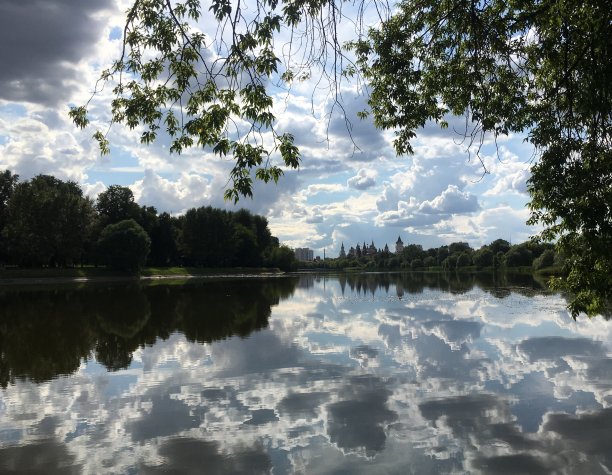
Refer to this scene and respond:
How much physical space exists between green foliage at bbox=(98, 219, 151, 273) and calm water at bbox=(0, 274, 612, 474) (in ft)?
202

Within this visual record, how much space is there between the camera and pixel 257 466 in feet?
26.4

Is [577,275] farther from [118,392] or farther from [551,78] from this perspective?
[118,392]

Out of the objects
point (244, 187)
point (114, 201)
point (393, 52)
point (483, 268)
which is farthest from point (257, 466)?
point (483, 268)

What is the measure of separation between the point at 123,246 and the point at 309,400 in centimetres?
7751

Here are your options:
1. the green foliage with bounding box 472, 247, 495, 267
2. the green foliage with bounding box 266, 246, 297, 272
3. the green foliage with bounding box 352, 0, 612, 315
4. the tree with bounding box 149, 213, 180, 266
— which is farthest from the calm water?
the green foliage with bounding box 472, 247, 495, 267

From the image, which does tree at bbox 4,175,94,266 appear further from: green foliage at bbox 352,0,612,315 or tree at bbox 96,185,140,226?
green foliage at bbox 352,0,612,315

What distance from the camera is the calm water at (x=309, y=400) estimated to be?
27.4 feet

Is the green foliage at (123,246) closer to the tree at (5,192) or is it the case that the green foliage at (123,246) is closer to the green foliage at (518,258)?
the tree at (5,192)

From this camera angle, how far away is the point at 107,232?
83812 millimetres

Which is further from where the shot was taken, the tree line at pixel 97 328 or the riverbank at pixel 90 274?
the riverbank at pixel 90 274

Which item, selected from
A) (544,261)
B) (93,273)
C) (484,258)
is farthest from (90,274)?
(484,258)

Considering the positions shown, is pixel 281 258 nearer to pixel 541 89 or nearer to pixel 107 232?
pixel 107 232

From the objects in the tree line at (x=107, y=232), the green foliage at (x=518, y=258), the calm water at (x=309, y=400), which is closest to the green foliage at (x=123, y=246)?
the tree line at (x=107, y=232)

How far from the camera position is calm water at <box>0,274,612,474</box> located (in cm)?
835
